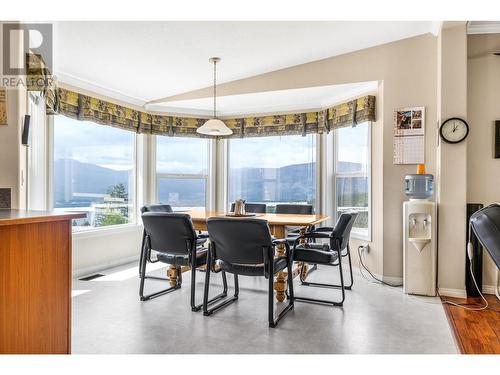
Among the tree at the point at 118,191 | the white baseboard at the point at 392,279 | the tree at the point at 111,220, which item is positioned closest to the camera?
the white baseboard at the point at 392,279

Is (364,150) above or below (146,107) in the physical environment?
below

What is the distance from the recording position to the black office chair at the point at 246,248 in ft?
8.32

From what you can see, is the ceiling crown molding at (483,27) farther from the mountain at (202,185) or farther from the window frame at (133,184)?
the window frame at (133,184)

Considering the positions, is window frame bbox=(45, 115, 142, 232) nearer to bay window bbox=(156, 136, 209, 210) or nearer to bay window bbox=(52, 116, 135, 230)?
bay window bbox=(52, 116, 135, 230)

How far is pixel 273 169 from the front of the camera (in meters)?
5.42

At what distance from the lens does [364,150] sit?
171 inches

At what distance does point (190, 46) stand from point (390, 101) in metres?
2.17

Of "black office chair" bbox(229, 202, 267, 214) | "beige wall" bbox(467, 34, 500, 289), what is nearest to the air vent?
"black office chair" bbox(229, 202, 267, 214)

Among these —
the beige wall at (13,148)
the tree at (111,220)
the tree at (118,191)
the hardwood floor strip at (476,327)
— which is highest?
the beige wall at (13,148)

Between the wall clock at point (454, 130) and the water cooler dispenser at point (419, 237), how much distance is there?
0.39 meters

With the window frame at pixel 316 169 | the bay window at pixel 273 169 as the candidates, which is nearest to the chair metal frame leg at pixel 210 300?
the window frame at pixel 316 169
